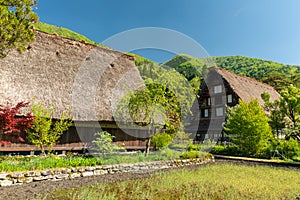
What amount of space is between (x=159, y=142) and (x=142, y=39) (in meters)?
6.40

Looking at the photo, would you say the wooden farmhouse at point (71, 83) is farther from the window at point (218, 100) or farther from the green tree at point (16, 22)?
the window at point (218, 100)

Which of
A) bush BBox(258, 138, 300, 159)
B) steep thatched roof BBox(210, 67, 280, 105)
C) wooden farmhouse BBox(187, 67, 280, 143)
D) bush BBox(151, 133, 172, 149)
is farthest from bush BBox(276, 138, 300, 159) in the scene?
wooden farmhouse BBox(187, 67, 280, 143)

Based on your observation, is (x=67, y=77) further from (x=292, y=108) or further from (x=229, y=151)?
(x=292, y=108)

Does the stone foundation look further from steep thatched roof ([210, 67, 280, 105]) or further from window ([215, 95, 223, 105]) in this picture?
window ([215, 95, 223, 105])

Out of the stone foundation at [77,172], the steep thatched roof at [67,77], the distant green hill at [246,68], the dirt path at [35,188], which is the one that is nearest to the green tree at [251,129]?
the distant green hill at [246,68]

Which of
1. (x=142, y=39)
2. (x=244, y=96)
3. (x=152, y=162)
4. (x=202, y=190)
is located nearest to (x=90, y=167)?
(x=152, y=162)

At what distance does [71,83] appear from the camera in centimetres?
1502

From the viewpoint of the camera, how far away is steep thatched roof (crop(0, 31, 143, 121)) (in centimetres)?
1281

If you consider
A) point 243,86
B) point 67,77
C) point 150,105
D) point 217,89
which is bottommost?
point 150,105

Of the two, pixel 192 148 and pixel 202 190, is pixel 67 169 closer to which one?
pixel 202 190

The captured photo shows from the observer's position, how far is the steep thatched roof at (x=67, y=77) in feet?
42.0

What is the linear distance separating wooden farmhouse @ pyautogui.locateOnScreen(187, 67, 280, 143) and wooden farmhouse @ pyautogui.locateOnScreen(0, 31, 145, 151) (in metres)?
14.9

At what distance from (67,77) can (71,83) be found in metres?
0.53

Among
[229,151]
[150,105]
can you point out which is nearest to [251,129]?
[229,151]
